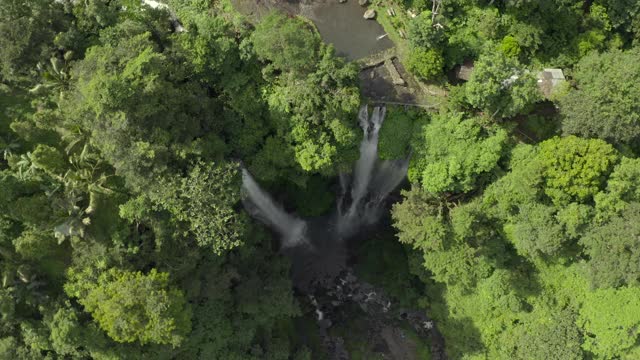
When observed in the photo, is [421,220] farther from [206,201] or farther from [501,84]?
[206,201]

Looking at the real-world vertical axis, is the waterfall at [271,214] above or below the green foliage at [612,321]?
above

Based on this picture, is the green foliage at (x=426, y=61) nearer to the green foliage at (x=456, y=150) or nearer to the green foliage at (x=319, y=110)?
the green foliage at (x=456, y=150)

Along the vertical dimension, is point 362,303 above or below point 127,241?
below

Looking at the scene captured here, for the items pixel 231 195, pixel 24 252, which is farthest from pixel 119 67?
pixel 24 252

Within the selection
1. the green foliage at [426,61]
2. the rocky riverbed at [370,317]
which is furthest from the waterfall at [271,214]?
the green foliage at [426,61]

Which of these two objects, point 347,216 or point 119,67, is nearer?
point 119,67

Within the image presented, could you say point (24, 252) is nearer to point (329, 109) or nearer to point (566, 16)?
point (329, 109)
